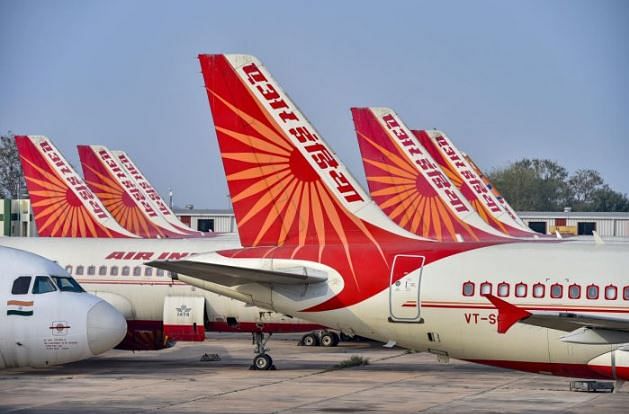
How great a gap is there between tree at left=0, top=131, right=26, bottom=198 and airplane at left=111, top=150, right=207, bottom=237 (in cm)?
6462

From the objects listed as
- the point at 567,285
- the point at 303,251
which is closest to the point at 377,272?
the point at 303,251

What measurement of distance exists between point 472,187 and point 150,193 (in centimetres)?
1927

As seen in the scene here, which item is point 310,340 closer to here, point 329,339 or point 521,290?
point 329,339

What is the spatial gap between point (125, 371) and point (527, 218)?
50770 millimetres

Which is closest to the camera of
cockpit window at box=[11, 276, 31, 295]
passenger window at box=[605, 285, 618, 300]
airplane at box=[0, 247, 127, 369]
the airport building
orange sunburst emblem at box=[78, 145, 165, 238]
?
airplane at box=[0, 247, 127, 369]

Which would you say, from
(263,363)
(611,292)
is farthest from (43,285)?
(263,363)

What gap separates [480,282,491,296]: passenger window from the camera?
28.6 m

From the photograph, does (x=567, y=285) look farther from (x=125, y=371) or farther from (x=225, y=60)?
(x=125, y=371)

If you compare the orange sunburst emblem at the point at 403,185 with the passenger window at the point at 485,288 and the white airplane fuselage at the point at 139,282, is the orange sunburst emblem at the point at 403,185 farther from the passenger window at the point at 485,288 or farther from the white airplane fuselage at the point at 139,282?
the passenger window at the point at 485,288

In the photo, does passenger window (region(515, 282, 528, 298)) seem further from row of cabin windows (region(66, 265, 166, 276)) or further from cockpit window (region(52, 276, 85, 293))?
row of cabin windows (region(66, 265, 166, 276))

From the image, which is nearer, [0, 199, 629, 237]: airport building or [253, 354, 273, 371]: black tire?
[253, 354, 273, 371]: black tire

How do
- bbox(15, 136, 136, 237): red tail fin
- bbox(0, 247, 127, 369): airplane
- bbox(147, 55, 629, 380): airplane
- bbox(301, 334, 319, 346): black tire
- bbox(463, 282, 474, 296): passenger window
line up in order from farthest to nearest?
bbox(15, 136, 136, 237): red tail fin, bbox(301, 334, 319, 346): black tire, bbox(463, 282, 474, 296): passenger window, bbox(147, 55, 629, 380): airplane, bbox(0, 247, 127, 369): airplane

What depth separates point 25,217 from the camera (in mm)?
85500

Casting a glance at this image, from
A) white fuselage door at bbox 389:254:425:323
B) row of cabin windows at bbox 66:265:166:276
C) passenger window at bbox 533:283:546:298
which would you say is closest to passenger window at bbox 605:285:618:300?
passenger window at bbox 533:283:546:298
